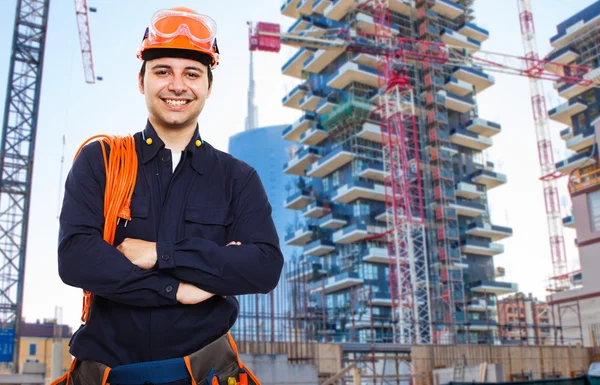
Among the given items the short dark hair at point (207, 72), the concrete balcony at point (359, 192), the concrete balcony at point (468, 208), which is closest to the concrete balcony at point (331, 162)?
the concrete balcony at point (359, 192)

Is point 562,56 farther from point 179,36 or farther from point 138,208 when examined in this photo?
point 138,208

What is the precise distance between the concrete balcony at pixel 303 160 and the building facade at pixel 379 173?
0.15 metres

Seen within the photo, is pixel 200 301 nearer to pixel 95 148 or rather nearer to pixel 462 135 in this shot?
pixel 95 148

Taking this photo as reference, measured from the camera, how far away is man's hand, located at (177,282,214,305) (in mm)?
2322

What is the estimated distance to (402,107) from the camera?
2400 inches

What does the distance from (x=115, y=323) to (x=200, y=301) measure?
317 millimetres

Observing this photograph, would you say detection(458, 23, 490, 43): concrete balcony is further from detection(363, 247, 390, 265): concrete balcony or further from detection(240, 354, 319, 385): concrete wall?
detection(240, 354, 319, 385): concrete wall

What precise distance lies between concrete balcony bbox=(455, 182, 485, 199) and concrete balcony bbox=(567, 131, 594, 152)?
35.5 ft

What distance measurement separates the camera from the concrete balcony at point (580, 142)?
67.1 meters

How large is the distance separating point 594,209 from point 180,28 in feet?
129

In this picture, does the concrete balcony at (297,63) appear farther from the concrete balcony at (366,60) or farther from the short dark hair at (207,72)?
the short dark hair at (207,72)

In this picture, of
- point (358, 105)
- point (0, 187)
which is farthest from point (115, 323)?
point (358, 105)

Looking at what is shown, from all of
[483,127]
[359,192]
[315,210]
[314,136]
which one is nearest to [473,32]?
[483,127]

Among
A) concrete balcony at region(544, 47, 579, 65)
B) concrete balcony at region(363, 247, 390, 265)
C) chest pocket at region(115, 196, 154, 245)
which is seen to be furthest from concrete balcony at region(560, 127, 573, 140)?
chest pocket at region(115, 196, 154, 245)
